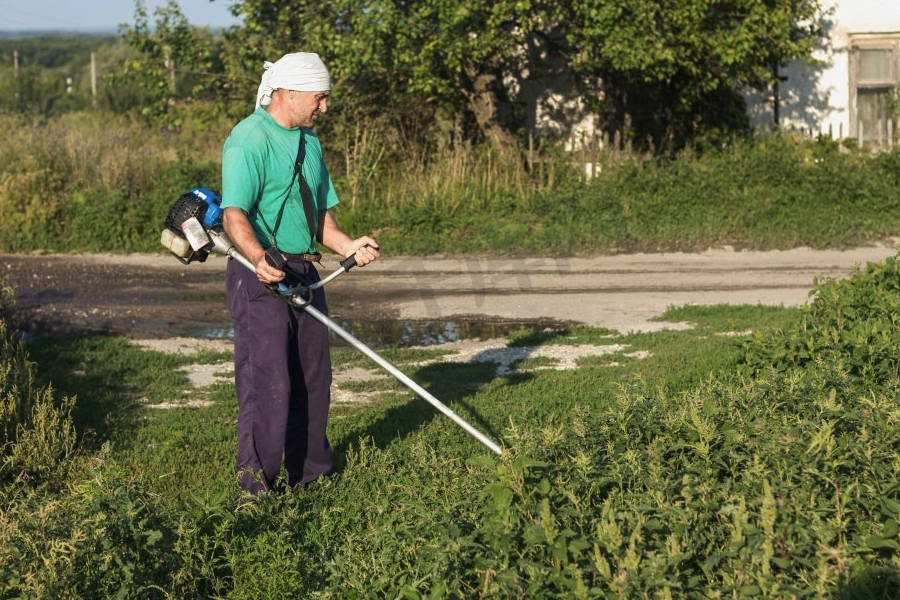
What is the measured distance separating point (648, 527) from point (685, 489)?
0.98 ft

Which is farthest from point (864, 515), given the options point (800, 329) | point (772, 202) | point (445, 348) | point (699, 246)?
point (772, 202)

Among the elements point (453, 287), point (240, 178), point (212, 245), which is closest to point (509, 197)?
point (453, 287)

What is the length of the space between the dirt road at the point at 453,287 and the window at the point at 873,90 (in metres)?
4.68

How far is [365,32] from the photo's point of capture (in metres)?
16.1

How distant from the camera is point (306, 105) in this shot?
623 cm

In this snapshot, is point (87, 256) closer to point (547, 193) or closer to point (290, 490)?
point (547, 193)

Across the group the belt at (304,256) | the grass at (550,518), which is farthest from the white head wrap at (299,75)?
the grass at (550,518)

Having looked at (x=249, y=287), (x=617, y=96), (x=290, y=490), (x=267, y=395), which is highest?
(x=617, y=96)

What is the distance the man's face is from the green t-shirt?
87 mm

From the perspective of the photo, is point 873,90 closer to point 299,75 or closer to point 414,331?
point 414,331

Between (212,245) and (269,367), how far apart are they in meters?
0.67

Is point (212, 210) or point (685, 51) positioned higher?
point (685, 51)

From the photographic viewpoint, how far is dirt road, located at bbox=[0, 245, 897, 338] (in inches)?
481

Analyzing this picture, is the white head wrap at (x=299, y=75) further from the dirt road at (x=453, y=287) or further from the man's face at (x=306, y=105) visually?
the dirt road at (x=453, y=287)
